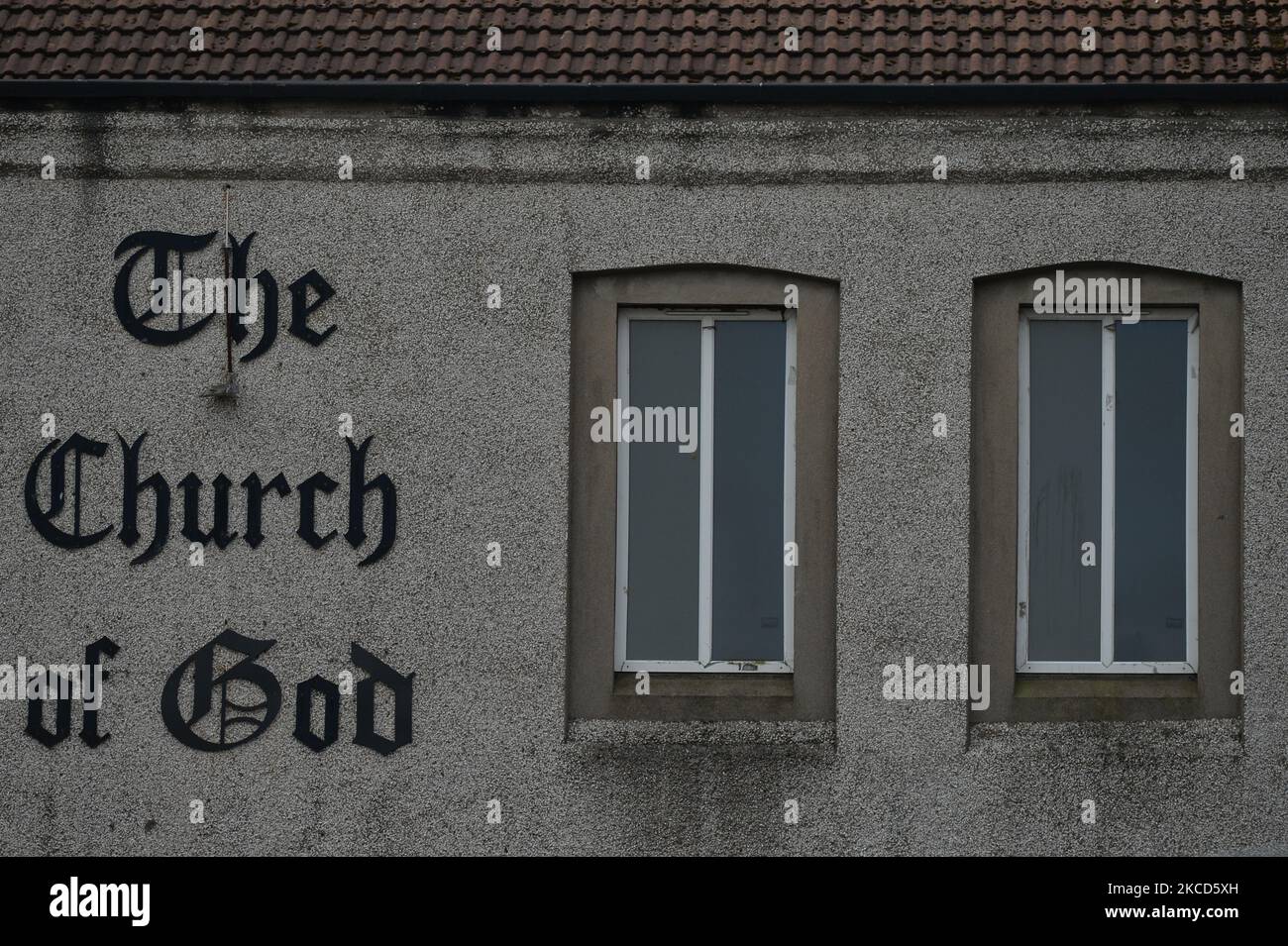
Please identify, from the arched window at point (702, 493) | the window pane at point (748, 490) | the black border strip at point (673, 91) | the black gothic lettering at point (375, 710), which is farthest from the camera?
the window pane at point (748, 490)

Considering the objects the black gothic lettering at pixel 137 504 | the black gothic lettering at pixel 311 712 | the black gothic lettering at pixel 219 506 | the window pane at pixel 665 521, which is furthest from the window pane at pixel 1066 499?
the black gothic lettering at pixel 137 504

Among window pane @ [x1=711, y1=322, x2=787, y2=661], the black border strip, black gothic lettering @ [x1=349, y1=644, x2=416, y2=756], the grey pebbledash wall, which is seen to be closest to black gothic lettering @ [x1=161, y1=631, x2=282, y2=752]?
the grey pebbledash wall

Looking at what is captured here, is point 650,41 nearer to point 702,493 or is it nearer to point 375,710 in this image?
point 702,493

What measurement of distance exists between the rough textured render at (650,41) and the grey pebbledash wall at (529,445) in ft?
0.79

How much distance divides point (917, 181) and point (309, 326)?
3422 millimetres

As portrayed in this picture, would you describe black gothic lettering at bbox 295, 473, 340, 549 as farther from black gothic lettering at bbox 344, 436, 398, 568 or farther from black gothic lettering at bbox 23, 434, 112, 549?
black gothic lettering at bbox 23, 434, 112, 549

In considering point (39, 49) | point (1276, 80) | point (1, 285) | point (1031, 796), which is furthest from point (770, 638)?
point (39, 49)

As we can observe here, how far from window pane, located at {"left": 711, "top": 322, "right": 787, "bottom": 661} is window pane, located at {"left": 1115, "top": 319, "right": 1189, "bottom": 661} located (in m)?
1.90

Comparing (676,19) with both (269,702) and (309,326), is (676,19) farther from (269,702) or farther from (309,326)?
(269,702)

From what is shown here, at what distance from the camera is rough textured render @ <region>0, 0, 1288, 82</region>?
29.3ft

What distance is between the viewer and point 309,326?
8992 mm

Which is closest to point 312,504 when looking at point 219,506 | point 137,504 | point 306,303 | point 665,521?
point 219,506

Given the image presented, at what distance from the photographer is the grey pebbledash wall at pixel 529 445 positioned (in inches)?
349

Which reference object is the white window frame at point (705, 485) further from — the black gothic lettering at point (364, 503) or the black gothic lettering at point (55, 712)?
the black gothic lettering at point (55, 712)
